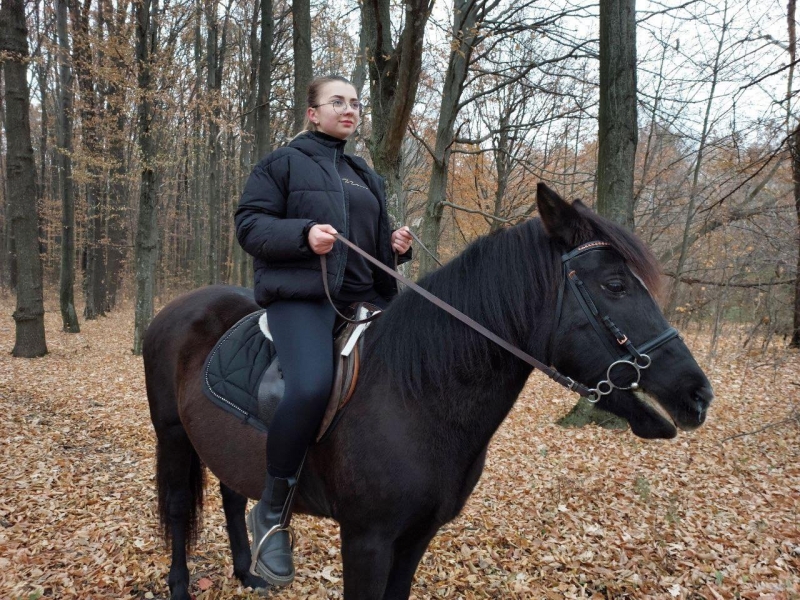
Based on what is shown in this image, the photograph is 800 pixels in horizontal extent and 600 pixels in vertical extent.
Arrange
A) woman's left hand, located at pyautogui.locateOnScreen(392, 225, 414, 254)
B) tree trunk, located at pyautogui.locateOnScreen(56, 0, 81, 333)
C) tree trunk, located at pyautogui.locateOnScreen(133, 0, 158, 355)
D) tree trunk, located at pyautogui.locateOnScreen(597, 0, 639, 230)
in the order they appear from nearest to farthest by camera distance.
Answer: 1. woman's left hand, located at pyautogui.locateOnScreen(392, 225, 414, 254)
2. tree trunk, located at pyautogui.locateOnScreen(597, 0, 639, 230)
3. tree trunk, located at pyautogui.locateOnScreen(133, 0, 158, 355)
4. tree trunk, located at pyautogui.locateOnScreen(56, 0, 81, 333)

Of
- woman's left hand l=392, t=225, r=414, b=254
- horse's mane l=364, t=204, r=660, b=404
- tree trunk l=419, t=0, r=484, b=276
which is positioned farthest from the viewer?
tree trunk l=419, t=0, r=484, b=276

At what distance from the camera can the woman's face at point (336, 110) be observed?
2549mm

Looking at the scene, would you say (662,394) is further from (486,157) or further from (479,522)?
(486,157)

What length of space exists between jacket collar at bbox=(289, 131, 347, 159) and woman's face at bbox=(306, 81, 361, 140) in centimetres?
3

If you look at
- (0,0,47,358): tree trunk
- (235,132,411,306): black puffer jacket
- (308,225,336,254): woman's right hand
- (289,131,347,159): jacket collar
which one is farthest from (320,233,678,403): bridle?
(0,0,47,358): tree trunk

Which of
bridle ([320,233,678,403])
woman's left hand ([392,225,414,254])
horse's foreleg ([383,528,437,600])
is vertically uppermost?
woman's left hand ([392,225,414,254])

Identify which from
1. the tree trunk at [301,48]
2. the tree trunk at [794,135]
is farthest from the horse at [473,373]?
the tree trunk at [301,48]

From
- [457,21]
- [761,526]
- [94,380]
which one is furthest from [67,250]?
[761,526]

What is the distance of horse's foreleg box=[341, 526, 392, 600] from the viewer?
209cm

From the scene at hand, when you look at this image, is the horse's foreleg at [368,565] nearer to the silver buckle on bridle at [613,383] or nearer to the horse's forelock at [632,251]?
the silver buckle on bridle at [613,383]

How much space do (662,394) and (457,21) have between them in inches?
458

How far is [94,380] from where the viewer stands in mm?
9633

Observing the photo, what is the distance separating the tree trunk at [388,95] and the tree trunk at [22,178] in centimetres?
740

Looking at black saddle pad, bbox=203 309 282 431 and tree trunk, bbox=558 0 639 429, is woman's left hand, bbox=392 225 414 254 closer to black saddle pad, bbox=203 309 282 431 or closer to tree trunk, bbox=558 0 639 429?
black saddle pad, bbox=203 309 282 431
